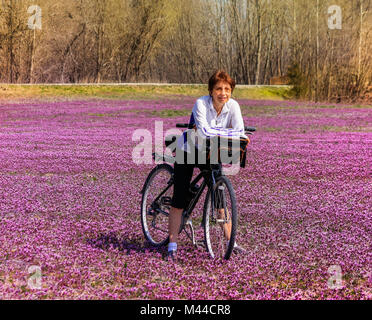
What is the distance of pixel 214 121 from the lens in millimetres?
5645

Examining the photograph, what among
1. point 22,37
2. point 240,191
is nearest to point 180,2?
point 22,37

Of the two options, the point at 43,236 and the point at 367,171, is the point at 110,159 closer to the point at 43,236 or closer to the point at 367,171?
the point at 367,171

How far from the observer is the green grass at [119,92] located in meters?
41.5

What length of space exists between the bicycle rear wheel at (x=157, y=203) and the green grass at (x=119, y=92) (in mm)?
34929

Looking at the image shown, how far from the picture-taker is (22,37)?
49031mm

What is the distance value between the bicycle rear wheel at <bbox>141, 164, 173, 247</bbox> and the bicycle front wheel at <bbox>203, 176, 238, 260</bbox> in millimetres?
690

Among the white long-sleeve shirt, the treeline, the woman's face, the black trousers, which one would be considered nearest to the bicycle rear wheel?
the black trousers

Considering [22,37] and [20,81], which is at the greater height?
[22,37]

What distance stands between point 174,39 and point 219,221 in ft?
188

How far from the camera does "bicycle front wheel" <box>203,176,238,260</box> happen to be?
5.70 meters

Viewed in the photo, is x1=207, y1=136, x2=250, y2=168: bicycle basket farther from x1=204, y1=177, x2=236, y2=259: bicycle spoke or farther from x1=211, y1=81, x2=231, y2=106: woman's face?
x1=211, y1=81, x2=231, y2=106: woman's face

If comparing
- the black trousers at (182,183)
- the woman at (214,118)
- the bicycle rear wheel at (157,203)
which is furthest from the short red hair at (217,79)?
the bicycle rear wheel at (157,203)

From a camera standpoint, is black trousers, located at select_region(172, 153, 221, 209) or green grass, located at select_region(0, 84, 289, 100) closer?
black trousers, located at select_region(172, 153, 221, 209)
